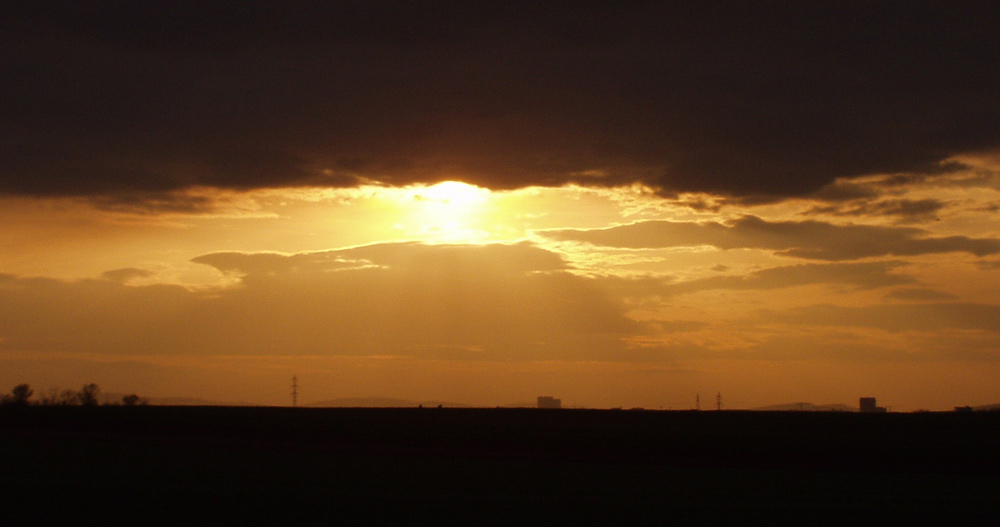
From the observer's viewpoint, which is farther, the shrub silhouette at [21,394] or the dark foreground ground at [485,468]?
the shrub silhouette at [21,394]

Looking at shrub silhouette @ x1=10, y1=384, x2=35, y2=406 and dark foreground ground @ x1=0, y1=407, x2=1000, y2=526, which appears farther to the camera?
shrub silhouette @ x1=10, y1=384, x2=35, y2=406

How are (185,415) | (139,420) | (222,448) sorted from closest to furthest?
(222,448) < (139,420) < (185,415)

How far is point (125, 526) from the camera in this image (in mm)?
18062

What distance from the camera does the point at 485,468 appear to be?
33.8 metres

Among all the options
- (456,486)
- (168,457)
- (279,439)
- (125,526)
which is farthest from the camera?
(279,439)

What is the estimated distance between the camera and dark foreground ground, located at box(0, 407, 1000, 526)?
2111 cm

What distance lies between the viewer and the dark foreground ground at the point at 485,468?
21.1m

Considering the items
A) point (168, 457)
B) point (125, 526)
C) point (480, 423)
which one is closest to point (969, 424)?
point (480, 423)

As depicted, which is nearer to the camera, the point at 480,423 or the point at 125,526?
the point at 125,526

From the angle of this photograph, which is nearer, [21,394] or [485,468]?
[485,468]

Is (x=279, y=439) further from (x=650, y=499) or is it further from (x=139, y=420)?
(x=650, y=499)

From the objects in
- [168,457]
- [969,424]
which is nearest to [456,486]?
[168,457]

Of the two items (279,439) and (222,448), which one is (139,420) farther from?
(222,448)

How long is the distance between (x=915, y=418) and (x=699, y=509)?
51.4 metres
